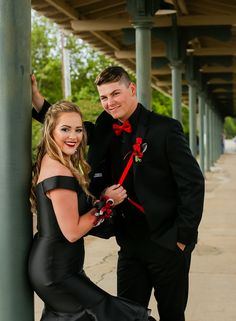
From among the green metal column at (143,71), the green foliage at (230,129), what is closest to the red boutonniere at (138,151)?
the green metal column at (143,71)

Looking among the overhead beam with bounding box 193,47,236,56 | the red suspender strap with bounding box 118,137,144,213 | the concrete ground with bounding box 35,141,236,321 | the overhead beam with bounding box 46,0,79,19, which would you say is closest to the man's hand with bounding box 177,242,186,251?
the red suspender strap with bounding box 118,137,144,213

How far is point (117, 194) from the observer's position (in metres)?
3.80

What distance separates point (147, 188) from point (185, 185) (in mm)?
210

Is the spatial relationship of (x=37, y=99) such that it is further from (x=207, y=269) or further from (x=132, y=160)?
(x=207, y=269)

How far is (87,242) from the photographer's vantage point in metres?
10.3

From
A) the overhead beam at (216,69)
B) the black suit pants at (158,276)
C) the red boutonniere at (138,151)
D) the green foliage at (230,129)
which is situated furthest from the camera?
the green foliage at (230,129)

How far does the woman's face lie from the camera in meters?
3.64

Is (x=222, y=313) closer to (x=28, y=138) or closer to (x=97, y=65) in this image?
(x=28, y=138)

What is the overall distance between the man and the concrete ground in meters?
1.99

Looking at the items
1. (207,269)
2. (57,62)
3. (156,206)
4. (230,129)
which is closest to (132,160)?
(156,206)

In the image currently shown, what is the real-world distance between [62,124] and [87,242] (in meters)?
6.81

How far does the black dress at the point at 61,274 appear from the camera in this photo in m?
3.55

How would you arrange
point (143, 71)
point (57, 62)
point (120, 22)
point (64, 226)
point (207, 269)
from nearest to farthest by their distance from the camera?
point (64, 226)
point (207, 269)
point (143, 71)
point (120, 22)
point (57, 62)

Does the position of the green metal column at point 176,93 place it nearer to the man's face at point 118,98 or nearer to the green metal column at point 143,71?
the green metal column at point 143,71
